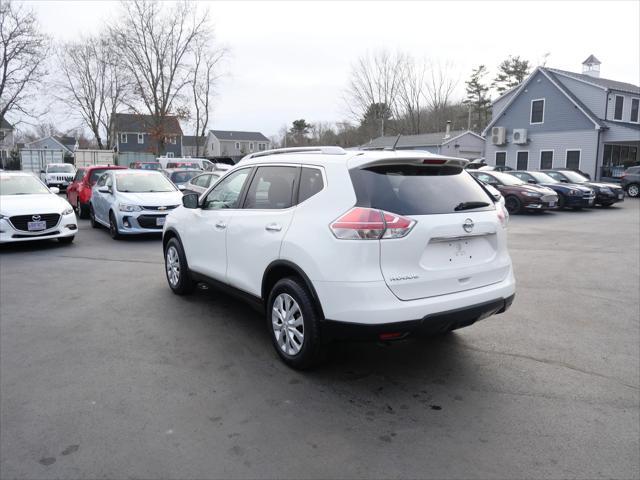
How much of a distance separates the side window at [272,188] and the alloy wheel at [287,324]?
2.64 feet

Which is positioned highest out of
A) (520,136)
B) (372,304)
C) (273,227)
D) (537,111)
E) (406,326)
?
(537,111)

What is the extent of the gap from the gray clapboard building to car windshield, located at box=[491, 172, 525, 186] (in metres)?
14.6

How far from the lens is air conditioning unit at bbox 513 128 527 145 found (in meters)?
32.8

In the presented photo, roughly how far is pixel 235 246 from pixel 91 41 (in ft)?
173

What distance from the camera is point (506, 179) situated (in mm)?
18141

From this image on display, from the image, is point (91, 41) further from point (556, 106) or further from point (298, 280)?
point (298, 280)

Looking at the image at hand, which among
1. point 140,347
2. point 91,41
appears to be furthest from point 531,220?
point 91,41

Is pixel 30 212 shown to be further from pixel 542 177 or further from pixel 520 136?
pixel 520 136

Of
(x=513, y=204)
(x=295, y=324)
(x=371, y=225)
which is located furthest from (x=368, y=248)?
(x=513, y=204)

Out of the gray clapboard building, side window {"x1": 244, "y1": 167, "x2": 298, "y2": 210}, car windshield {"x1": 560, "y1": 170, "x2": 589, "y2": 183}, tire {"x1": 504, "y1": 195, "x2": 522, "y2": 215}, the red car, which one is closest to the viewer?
side window {"x1": 244, "y1": 167, "x2": 298, "y2": 210}

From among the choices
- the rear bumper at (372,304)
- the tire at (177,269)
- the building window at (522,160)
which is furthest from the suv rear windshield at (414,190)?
the building window at (522,160)

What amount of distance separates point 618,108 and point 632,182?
8.43m

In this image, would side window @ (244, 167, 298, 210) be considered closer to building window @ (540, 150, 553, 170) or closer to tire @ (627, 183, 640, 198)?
tire @ (627, 183, 640, 198)

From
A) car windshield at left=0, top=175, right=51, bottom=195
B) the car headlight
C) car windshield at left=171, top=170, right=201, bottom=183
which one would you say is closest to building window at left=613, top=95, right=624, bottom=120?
car windshield at left=171, top=170, right=201, bottom=183
